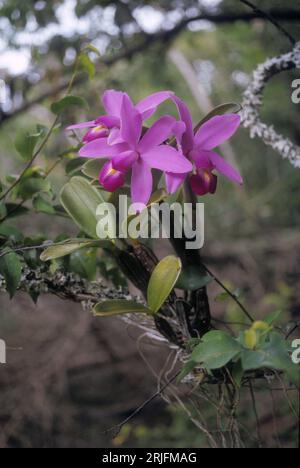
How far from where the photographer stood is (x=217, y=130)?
0.54m

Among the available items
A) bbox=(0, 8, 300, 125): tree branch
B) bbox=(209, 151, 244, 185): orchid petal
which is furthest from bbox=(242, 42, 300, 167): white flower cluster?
bbox=(0, 8, 300, 125): tree branch

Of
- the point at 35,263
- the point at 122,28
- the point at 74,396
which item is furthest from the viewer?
the point at 74,396

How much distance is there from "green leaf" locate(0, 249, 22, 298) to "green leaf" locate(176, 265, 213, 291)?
19 centimetres

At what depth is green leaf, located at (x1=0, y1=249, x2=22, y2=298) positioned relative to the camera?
1.84 feet

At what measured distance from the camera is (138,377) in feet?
5.90

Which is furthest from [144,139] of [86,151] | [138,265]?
[138,265]

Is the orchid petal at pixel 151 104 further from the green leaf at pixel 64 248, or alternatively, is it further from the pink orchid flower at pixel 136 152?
the green leaf at pixel 64 248

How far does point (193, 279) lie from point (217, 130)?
0.59ft

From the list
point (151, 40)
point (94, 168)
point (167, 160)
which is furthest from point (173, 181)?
point (151, 40)

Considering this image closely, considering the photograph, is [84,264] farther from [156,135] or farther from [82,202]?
[156,135]

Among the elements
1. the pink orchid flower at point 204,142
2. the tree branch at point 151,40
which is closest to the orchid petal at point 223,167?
the pink orchid flower at point 204,142
